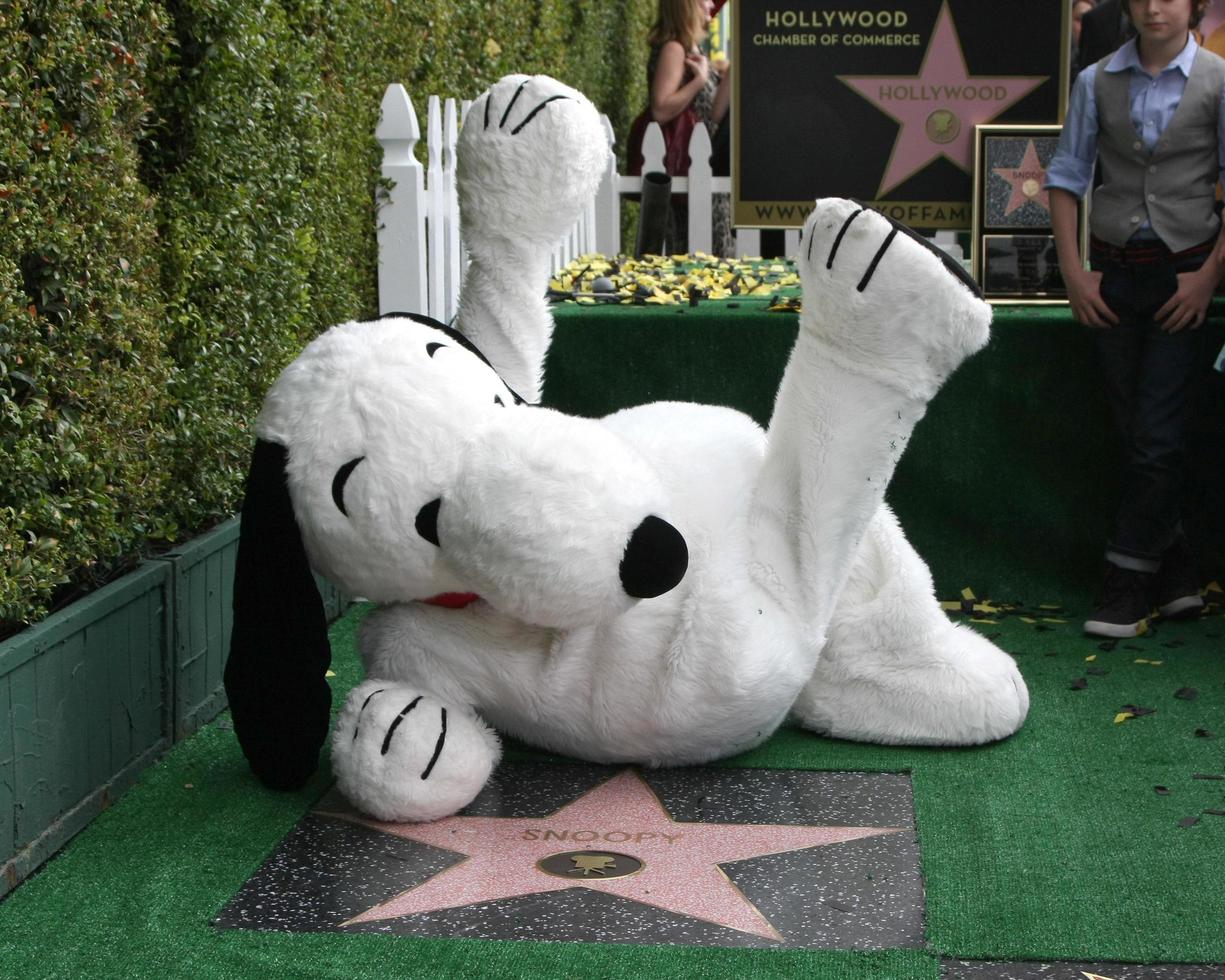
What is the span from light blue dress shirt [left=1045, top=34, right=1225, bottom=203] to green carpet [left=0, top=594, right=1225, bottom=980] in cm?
136

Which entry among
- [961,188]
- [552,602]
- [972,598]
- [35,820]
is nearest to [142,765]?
[35,820]

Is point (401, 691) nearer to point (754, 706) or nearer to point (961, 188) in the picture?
point (754, 706)

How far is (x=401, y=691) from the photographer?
108 inches

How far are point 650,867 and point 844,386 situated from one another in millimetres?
892

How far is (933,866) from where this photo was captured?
255 cm

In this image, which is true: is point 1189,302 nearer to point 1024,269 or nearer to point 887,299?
point 1024,269

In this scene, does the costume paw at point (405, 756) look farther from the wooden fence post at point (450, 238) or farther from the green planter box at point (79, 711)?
the wooden fence post at point (450, 238)

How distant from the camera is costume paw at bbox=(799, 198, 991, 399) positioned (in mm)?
2498

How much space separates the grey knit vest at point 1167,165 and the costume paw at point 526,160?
1.46 meters

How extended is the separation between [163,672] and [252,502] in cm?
70

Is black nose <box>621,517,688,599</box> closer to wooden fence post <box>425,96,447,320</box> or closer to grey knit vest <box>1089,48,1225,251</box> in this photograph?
grey knit vest <box>1089,48,1225,251</box>

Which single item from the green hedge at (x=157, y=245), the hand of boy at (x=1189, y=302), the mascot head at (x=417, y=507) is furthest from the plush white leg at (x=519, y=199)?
the hand of boy at (x=1189, y=302)

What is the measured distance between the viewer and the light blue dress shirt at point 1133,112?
3.78m

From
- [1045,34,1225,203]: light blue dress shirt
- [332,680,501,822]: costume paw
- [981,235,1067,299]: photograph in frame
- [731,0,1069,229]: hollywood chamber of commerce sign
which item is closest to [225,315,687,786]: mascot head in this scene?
[332,680,501,822]: costume paw
